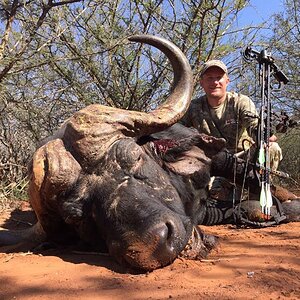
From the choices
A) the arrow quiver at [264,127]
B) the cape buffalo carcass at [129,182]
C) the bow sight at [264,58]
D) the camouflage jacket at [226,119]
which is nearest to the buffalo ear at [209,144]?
the cape buffalo carcass at [129,182]

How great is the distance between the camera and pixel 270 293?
2211mm

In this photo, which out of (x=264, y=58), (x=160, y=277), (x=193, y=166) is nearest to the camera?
(x=160, y=277)

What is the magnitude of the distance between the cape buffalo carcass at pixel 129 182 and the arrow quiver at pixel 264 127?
3.45 feet

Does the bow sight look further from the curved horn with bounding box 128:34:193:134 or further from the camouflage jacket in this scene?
the curved horn with bounding box 128:34:193:134

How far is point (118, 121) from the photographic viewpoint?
3.21m

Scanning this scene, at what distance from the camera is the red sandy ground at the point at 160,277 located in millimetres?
2262

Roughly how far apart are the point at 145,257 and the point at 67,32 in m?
5.43

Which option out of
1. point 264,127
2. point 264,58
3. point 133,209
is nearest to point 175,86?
point 133,209

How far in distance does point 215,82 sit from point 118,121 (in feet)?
9.09

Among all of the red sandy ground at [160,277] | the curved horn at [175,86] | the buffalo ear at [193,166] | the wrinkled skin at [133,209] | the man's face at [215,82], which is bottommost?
the red sandy ground at [160,277]

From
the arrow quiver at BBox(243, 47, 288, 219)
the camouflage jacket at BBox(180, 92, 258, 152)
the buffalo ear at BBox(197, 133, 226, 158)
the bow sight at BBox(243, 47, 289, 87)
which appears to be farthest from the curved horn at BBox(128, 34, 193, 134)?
the camouflage jacket at BBox(180, 92, 258, 152)

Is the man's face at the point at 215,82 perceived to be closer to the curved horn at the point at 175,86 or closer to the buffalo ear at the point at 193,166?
the curved horn at the point at 175,86

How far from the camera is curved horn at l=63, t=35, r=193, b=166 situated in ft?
10.0

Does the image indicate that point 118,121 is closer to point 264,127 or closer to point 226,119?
point 264,127
